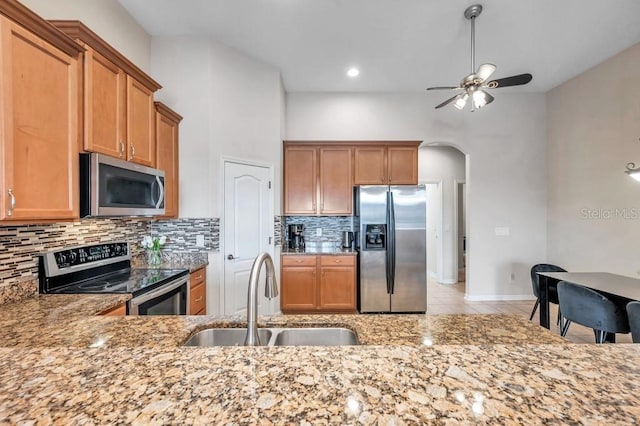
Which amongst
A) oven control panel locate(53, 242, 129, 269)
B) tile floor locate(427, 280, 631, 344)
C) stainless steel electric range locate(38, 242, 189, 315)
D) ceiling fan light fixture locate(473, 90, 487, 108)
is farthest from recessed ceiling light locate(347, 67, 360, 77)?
tile floor locate(427, 280, 631, 344)

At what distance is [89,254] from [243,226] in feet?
4.89

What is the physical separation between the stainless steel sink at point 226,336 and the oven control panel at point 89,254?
142 centimetres

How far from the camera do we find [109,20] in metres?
2.62

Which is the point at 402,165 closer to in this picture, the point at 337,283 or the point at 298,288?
the point at 337,283

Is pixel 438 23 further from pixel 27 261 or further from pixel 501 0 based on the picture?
pixel 27 261

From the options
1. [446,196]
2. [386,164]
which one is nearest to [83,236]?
[386,164]

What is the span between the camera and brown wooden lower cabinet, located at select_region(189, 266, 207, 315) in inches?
105

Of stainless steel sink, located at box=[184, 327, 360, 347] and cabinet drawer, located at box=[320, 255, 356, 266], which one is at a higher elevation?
stainless steel sink, located at box=[184, 327, 360, 347]

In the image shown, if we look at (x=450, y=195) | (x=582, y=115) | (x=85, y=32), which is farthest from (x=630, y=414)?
(x=450, y=195)

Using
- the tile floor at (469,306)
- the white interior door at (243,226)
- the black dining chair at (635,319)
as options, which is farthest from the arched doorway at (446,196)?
the black dining chair at (635,319)

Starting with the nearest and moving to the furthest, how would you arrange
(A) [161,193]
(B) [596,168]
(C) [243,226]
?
(A) [161,193]
(C) [243,226]
(B) [596,168]

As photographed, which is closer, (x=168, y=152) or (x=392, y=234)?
(x=168, y=152)

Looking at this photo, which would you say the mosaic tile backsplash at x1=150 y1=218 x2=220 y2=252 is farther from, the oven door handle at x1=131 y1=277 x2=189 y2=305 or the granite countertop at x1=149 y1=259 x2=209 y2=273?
the oven door handle at x1=131 y1=277 x2=189 y2=305

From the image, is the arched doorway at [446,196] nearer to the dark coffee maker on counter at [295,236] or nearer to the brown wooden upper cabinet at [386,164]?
the brown wooden upper cabinet at [386,164]
